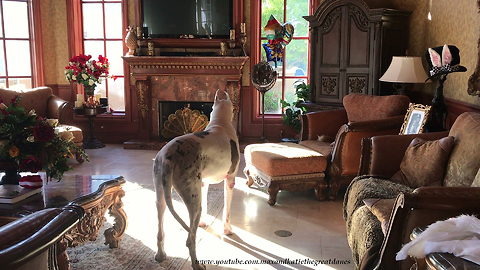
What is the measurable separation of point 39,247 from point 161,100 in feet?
18.0

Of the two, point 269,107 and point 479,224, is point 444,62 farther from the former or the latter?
point 269,107

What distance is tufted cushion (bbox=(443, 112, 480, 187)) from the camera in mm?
2377

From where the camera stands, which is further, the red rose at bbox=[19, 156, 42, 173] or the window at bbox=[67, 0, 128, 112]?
the window at bbox=[67, 0, 128, 112]

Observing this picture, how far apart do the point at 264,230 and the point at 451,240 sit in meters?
1.94

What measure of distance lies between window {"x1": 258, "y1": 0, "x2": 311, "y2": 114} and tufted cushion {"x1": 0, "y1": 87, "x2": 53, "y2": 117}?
3.12 metres

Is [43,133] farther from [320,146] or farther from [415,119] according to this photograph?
[415,119]

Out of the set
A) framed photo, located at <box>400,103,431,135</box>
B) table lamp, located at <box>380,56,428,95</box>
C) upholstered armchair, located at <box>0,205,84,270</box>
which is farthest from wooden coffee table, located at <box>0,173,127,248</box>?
table lamp, located at <box>380,56,428,95</box>

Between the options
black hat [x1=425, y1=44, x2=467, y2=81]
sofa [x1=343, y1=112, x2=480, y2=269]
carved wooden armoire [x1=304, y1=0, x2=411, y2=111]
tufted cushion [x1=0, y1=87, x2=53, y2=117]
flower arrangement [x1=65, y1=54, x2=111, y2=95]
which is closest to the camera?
sofa [x1=343, y1=112, x2=480, y2=269]

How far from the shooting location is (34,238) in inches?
46.8

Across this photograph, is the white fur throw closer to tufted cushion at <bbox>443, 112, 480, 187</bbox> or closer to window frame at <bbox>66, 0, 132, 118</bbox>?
tufted cushion at <bbox>443, 112, 480, 187</bbox>

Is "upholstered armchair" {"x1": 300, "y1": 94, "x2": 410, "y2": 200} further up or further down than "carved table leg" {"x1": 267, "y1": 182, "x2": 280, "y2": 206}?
further up

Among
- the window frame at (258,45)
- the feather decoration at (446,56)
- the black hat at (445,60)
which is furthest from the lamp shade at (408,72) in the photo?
the window frame at (258,45)

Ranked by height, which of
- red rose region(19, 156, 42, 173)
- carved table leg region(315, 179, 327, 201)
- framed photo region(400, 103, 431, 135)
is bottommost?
carved table leg region(315, 179, 327, 201)

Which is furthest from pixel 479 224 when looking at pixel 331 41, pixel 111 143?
pixel 111 143
